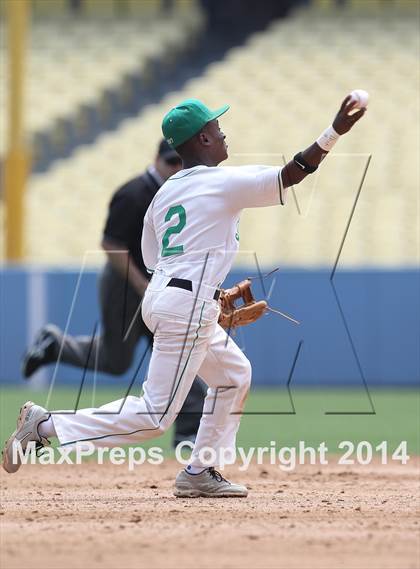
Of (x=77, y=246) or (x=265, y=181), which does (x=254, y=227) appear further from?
(x=265, y=181)

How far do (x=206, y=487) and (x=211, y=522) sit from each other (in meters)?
0.96

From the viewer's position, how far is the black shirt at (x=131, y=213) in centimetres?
822

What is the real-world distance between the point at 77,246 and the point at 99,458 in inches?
294

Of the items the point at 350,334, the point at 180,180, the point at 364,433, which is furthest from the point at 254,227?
the point at 180,180

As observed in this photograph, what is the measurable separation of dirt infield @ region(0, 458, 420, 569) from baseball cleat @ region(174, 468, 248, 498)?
2.8 inches

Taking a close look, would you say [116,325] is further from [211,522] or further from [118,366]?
[211,522]

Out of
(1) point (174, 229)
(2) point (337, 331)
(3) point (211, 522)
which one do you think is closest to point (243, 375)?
(1) point (174, 229)

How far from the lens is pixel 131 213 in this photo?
821 cm

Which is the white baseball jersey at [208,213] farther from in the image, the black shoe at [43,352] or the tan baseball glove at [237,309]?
the black shoe at [43,352]

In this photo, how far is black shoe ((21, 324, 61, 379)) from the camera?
9.73 metres

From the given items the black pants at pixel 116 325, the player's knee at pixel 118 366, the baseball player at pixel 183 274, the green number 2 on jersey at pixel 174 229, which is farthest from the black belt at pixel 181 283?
the player's knee at pixel 118 366

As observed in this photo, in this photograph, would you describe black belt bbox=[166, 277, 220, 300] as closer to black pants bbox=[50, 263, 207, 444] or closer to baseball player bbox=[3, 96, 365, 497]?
baseball player bbox=[3, 96, 365, 497]

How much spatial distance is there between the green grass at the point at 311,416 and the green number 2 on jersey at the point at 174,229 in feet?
10.1

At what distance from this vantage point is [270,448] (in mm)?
8609
